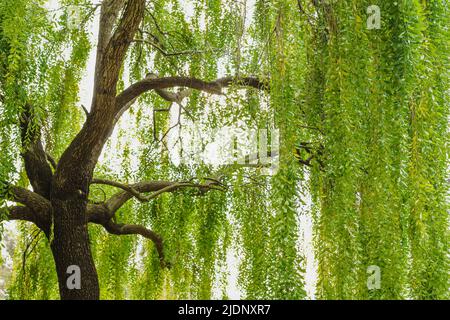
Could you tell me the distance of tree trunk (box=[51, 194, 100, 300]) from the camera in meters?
3.10

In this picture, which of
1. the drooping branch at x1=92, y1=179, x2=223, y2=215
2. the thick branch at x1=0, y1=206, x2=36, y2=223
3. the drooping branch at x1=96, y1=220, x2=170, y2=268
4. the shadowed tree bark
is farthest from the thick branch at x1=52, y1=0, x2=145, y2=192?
the drooping branch at x1=96, y1=220, x2=170, y2=268

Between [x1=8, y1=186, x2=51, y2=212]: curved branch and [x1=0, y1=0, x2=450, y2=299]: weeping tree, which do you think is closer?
[x1=0, y1=0, x2=450, y2=299]: weeping tree

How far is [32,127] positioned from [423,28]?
6.30 ft

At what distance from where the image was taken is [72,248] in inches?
122

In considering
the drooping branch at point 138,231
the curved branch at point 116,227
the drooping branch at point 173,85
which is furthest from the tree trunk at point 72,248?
the drooping branch at point 173,85

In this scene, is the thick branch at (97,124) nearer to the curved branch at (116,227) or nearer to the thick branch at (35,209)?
the thick branch at (35,209)

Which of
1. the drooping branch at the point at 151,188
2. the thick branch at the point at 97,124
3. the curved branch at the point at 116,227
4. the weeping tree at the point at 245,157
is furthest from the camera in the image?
the curved branch at the point at 116,227

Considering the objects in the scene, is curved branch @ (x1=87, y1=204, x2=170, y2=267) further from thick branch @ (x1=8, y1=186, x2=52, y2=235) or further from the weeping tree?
thick branch @ (x1=8, y1=186, x2=52, y2=235)

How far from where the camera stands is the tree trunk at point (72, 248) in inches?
122

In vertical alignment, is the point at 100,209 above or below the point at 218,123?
below
